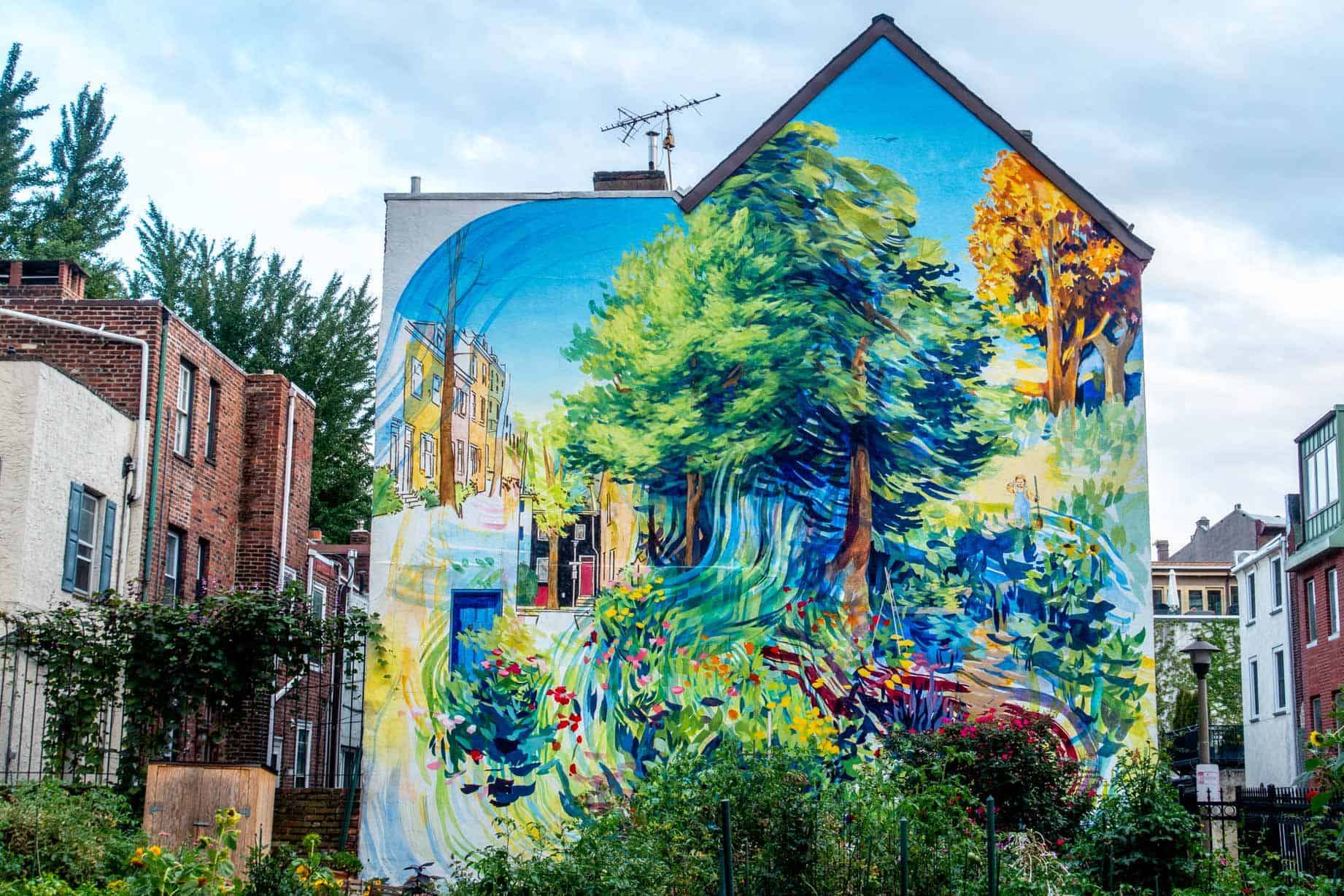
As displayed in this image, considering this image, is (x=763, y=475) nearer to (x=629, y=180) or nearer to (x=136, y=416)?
(x=629, y=180)

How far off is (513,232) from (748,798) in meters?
9.81

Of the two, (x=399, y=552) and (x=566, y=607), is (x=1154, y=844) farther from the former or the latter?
(x=399, y=552)

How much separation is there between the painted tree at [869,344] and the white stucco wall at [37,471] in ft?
30.7

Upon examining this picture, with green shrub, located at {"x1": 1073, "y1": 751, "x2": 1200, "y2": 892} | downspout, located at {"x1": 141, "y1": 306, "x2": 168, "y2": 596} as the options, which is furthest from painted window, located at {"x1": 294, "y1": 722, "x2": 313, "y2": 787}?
green shrub, located at {"x1": 1073, "y1": 751, "x2": 1200, "y2": 892}

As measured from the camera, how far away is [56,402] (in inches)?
766

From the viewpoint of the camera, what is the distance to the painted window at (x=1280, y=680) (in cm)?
4300

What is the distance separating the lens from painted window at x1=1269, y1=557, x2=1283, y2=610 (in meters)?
43.5

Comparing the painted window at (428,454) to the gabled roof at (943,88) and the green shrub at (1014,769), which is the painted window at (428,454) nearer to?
the gabled roof at (943,88)

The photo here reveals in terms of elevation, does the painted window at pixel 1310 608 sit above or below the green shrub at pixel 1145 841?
above

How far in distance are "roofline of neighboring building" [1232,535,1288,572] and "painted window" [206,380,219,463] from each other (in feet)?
101

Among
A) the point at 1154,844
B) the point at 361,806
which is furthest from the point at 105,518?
the point at 1154,844

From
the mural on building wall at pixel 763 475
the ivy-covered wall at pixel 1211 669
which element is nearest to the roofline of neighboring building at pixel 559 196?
the mural on building wall at pixel 763 475

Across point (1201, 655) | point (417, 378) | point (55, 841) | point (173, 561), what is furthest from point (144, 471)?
point (1201, 655)

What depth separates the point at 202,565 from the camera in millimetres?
24906
